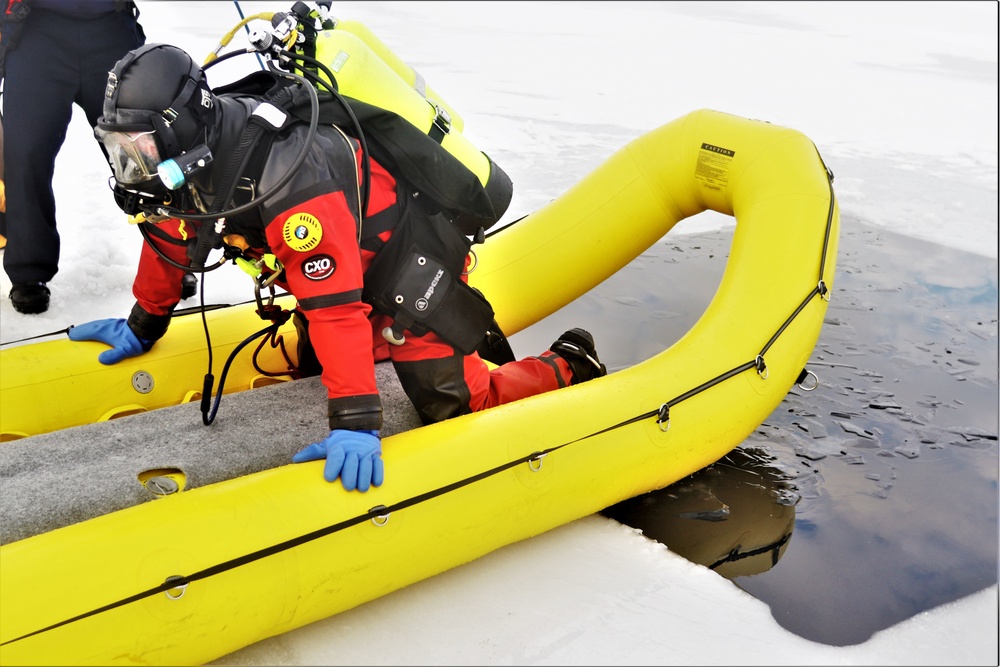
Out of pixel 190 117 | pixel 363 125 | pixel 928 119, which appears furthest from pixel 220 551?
pixel 928 119

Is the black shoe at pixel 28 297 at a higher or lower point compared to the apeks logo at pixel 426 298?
lower

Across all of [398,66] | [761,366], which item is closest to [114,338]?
[398,66]

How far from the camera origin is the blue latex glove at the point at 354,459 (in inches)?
84.7

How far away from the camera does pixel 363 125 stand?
7.88ft

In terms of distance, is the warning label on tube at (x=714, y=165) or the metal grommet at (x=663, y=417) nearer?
the metal grommet at (x=663, y=417)

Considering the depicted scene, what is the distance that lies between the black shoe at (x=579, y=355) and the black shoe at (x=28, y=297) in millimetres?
2070

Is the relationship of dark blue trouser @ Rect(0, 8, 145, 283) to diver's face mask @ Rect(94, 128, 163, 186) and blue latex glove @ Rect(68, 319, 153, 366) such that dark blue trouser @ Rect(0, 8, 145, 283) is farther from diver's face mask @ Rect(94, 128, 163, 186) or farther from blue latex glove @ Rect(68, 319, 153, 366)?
diver's face mask @ Rect(94, 128, 163, 186)

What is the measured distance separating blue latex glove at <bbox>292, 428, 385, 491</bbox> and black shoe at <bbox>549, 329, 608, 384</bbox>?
0.96 metres

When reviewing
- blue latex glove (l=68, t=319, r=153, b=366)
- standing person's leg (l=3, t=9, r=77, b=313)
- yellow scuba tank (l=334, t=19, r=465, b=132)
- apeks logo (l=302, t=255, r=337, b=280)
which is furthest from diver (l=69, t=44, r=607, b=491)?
standing person's leg (l=3, t=9, r=77, b=313)

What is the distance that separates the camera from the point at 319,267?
216 centimetres

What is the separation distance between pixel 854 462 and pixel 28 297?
123 inches

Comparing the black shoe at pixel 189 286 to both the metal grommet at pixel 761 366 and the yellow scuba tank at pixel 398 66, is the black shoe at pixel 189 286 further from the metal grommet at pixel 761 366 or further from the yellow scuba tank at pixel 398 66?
the metal grommet at pixel 761 366

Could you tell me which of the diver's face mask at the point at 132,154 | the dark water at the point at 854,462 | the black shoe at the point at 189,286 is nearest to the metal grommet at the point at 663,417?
the dark water at the point at 854,462

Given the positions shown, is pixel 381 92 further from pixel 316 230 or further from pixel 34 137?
pixel 34 137
